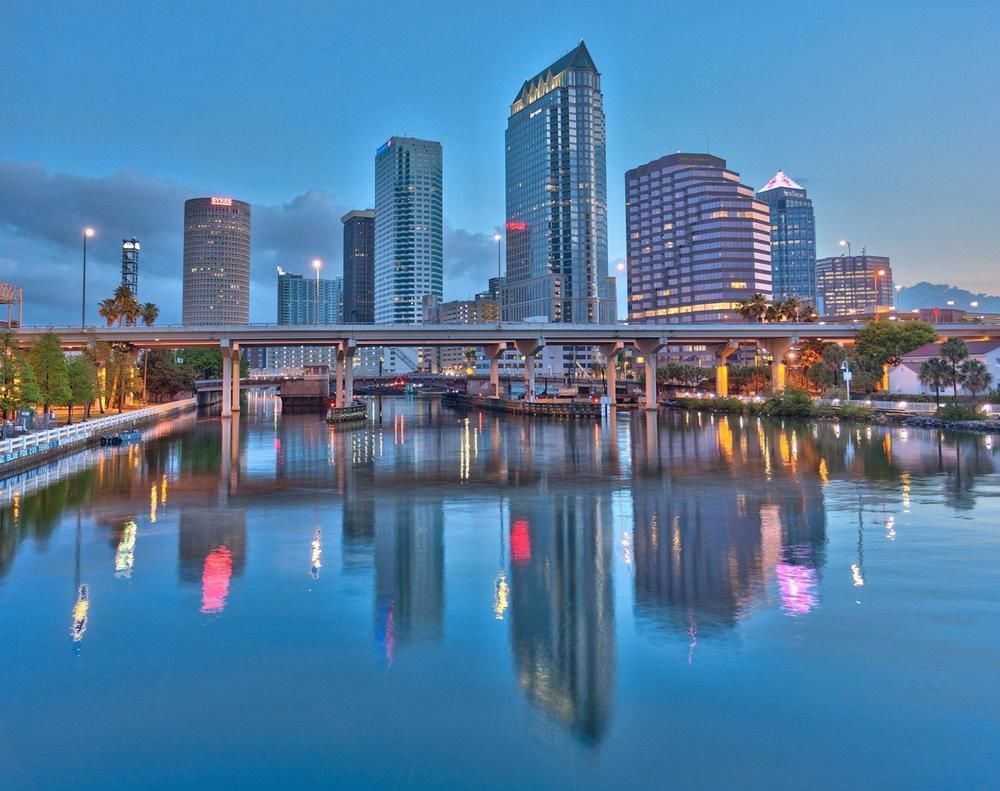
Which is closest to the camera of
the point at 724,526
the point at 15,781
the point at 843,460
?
the point at 15,781

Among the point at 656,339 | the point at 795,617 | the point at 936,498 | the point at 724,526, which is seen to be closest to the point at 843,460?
the point at 936,498

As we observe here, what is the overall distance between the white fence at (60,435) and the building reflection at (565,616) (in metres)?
32.8

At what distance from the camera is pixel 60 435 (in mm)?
49938

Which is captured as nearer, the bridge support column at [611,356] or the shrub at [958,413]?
the shrub at [958,413]

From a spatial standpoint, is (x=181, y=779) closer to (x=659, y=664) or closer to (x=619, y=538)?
(x=659, y=664)

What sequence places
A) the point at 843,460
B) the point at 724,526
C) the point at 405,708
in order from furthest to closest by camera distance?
1. the point at 843,460
2. the point at 724,526
3. the point at 405,708

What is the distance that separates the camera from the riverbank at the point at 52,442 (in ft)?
128

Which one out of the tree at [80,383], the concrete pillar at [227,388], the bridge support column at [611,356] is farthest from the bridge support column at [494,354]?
the tree at [80,383]

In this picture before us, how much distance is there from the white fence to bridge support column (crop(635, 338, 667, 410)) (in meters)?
72.1

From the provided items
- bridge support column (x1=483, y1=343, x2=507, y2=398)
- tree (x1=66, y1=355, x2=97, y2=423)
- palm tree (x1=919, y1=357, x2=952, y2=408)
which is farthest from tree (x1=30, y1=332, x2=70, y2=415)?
palm tree (x1=919, y1=357, x2=952, y2=408)

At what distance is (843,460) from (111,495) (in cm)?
4337

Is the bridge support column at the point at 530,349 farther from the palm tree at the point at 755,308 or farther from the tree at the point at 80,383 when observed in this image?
the tree at the point at 80,383

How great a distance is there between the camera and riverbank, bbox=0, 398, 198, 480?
39062 mm

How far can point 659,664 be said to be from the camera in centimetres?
1230
